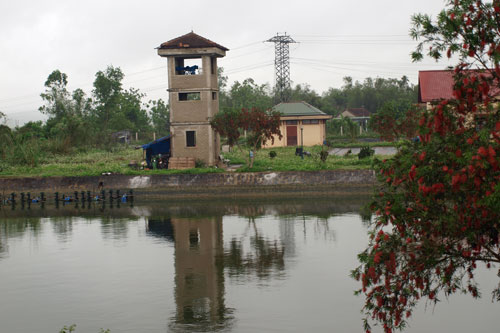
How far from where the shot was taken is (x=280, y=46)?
98688mm

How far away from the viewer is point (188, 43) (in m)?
53.7

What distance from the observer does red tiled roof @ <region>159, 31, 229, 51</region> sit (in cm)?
5316

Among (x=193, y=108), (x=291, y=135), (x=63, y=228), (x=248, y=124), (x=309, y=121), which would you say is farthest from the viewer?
(x=291, y=135)

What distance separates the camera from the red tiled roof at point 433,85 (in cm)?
5506

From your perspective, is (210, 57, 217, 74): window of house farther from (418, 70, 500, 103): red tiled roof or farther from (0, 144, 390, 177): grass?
(418, 70, 500, 103): red tiled roof

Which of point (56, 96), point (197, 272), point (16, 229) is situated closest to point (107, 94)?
point (56, 96)

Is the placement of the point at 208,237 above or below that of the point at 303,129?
below

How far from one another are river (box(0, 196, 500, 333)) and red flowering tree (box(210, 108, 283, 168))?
35.6 ft

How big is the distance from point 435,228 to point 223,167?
140ft

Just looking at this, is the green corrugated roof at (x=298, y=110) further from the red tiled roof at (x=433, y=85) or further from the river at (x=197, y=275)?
the river at (x=197, y=275)

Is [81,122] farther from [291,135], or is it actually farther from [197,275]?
[197,275]

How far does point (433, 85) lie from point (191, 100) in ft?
68.0

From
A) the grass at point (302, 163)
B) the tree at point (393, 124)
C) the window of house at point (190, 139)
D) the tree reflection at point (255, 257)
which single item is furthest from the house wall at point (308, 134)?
the tree reflection at point (255, 257)

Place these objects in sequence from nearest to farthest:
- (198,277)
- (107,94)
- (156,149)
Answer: (198,277), (156,149), (107,94)
